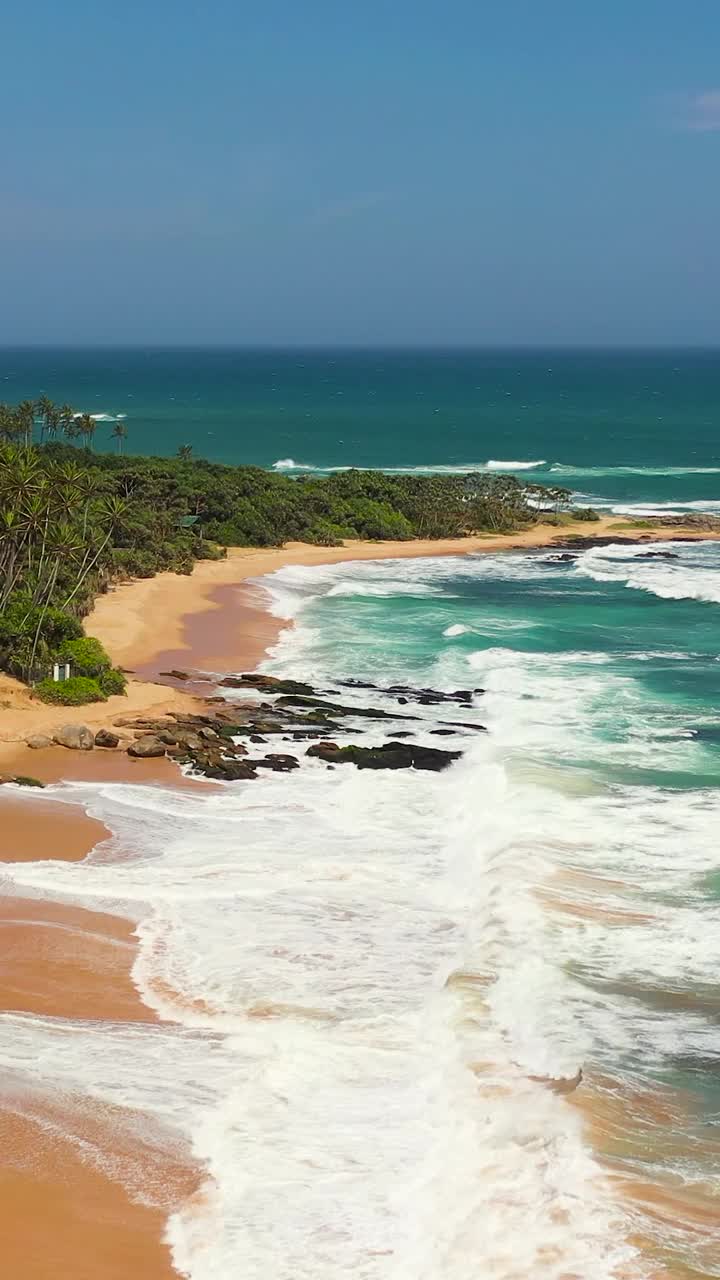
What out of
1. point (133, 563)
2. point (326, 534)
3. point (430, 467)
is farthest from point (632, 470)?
point (133, 563)

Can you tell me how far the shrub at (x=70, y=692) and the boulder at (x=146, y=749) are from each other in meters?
5.02

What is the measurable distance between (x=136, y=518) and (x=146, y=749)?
37908 mm

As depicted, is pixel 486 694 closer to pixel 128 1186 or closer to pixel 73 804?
pixel 73 804

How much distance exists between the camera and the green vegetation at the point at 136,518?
43.9m

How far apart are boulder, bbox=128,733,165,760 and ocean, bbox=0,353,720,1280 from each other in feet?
10.5

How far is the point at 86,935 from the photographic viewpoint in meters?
23.6

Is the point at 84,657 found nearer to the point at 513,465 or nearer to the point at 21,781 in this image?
the point at 21,781

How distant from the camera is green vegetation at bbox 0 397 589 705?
43.9 meters

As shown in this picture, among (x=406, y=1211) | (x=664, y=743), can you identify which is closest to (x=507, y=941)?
(x=406, y=1211)

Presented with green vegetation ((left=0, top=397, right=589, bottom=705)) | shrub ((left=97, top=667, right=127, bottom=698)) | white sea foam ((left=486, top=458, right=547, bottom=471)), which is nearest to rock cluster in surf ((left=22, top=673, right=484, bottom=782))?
shrub ((left=97, top=667, right=127, bottom=698))

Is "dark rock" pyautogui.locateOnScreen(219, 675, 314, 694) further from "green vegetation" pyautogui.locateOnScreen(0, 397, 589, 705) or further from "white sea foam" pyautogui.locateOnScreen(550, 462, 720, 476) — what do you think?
"white sea foam" pyautogui.locateOnScreen(550, 462, 720, 476)

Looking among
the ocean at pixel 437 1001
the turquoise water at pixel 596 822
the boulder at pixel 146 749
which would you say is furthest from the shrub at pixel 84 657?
the ocean at pixel 437 1001

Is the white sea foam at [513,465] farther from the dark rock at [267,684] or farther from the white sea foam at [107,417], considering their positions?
the dark rock at [267,684]

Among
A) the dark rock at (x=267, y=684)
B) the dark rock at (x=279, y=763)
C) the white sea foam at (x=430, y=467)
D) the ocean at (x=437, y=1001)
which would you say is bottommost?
the ocean at (x=437, y=1001)
